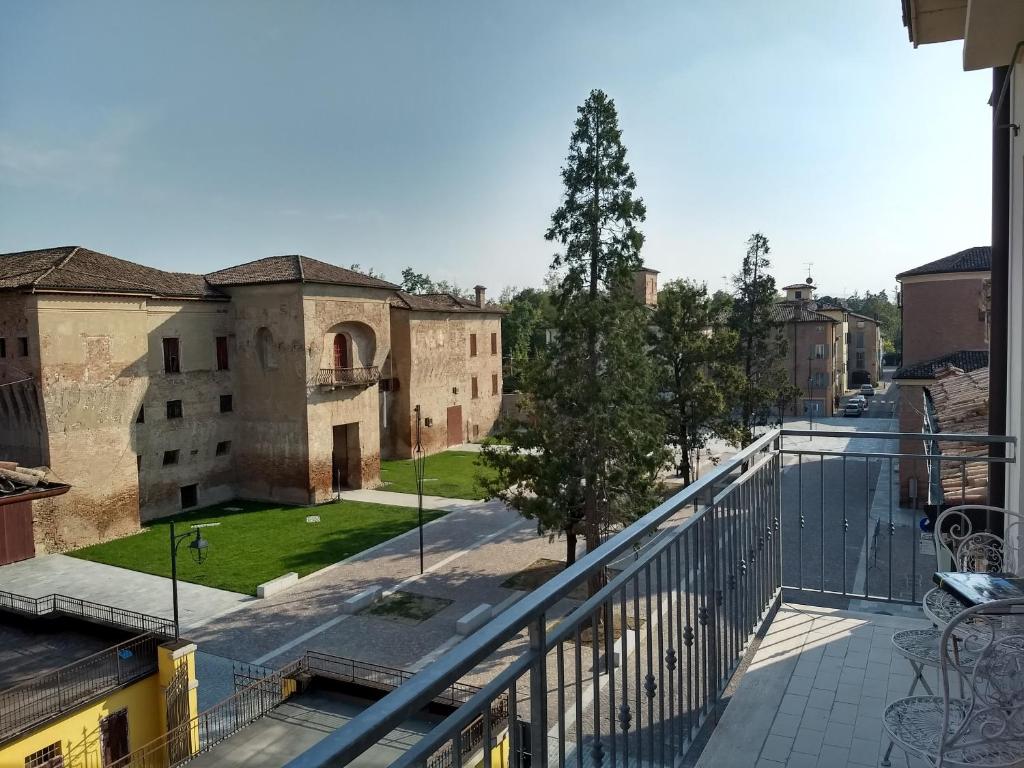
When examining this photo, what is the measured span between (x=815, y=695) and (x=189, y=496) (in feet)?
82.3

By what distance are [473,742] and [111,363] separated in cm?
1934

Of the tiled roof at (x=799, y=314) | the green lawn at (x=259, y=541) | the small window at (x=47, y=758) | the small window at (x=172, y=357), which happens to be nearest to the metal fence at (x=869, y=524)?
the small window at (x=47, y=758)

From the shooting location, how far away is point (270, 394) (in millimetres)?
25625

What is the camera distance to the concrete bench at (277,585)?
16.6 metres

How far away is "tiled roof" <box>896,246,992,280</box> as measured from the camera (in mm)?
24609

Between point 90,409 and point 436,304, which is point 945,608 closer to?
point 90,409

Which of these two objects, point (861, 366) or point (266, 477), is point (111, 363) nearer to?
point (266, 477)

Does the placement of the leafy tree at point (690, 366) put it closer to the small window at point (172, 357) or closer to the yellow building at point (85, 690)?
the small window at point (172, 357)

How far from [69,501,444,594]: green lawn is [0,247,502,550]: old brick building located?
1072 millimetres

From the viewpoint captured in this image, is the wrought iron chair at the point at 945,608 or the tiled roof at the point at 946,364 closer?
the wrought iron chair at the point at 945,608

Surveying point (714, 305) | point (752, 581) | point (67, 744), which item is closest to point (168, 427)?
point (67, 744)

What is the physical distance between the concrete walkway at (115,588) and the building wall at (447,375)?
16.3 meters

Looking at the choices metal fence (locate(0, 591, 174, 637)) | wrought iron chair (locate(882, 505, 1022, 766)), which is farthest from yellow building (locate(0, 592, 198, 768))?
wrought iron chair (locate(882, 505, 1022, 766))

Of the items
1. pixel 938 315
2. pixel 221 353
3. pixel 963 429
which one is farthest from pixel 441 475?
pixel 963 429
